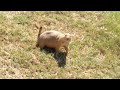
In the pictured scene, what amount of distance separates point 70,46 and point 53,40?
385 mm

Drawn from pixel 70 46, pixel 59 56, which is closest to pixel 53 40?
pixel 59 56

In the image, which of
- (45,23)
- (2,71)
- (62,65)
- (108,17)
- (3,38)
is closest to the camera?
(2,71)

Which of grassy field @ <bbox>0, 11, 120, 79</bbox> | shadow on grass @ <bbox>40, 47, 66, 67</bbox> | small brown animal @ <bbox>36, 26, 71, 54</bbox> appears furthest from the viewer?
small brown animal @ <bbox>36, 26, 71, 54</bbox>

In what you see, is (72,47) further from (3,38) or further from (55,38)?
(3,38)

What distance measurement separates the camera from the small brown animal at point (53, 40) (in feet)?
19.7

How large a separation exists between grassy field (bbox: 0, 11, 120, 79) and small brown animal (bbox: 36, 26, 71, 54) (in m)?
0.15

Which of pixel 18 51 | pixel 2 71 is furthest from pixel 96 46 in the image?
pixel 2 71

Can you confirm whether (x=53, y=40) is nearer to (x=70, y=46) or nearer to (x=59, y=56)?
(x=59, y=56)

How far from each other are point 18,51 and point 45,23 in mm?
1107

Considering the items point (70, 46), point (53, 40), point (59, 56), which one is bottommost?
point (59, 56)

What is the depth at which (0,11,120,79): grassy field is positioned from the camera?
18.5 feet

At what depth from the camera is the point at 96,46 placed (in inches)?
253

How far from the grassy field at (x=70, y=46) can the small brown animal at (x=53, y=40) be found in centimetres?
15

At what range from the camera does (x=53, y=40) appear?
6.07 meters
